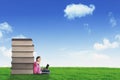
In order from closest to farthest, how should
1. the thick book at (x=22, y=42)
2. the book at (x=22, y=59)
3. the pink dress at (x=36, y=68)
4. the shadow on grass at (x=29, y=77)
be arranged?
the shadow on grass at (x=29, y=77)
the book at (x=22, y=59)
the pink dress at (x=36, y=68)
the thick book at (x=22, y=42)

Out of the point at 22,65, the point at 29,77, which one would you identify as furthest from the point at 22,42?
the point at 29,77

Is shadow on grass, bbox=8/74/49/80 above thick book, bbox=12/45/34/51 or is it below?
below

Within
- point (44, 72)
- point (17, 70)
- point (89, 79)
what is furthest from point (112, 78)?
point (17, 70)

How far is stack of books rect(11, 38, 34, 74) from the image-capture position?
25.1 m

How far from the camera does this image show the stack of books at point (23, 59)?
25125mm

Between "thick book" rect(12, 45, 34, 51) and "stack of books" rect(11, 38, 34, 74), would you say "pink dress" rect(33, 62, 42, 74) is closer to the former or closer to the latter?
"stack of books" rect(11, 38, 34, 74)

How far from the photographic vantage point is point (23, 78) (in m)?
23.4

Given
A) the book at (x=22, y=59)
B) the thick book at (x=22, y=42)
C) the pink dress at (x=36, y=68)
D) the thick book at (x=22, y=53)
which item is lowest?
the pink dress at (x=36, y=68)

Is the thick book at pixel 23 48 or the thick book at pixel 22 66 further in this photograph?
the thick book at pixel 23 48

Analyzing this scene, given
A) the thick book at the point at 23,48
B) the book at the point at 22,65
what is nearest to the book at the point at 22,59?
the book at the point at 22,65

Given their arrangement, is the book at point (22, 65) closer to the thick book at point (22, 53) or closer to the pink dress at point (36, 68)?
the pink dress at point (36, 68)

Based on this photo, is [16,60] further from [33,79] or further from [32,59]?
[33,79]

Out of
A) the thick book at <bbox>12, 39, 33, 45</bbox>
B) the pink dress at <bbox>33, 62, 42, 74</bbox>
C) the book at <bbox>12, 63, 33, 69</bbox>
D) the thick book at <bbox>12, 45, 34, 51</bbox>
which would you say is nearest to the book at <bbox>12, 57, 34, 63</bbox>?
the book at <bbox>12, 63, 33, 69</bbox>

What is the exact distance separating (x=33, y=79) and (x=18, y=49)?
132 inches
